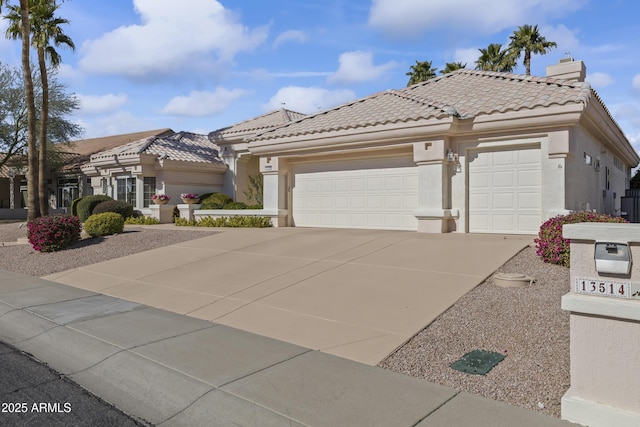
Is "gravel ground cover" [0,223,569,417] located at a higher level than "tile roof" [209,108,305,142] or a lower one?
lower

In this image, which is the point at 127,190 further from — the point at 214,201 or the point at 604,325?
the point at 604,325

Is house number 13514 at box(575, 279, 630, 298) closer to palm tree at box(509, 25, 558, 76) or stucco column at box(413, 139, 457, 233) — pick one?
stucco column at box(413, 139, 457, 233)

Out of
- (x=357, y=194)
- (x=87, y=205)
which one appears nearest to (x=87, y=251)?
(x=357, y=194)

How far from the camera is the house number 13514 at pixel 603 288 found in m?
3.63

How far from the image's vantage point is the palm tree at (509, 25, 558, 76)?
36.1 metres

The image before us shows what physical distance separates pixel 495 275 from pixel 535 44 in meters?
34.4

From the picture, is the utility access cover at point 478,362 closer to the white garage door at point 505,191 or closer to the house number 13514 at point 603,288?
the house number 13514 at point 603,288

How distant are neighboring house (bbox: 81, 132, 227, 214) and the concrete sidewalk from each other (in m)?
16.8

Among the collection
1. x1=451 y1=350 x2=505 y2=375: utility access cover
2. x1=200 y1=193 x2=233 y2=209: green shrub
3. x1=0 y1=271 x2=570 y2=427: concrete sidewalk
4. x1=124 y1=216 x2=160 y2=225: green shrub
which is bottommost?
x1=0 y1=271 x2=570 y2=427: concrete sidewalk

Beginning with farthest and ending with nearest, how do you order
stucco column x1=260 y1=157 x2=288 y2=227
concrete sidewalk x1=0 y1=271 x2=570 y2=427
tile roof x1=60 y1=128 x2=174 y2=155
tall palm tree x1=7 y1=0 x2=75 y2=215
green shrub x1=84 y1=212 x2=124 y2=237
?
tile roof x1=60 y1=128 x2=174 y2=155, tall palm tree x1=7 y1=0 x2=75 y2=215, stucco column x1=260 y1=157 x2=288 y2=227, green shrub x1=84 y1=212 x2=124 y2=237, concrete sidewalk x1=0 y1=271 x2=570 y2=427

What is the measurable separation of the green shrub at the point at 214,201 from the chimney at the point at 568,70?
47.9 feet

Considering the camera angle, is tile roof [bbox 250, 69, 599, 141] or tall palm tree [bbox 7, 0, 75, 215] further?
tall palm tree [bbox 7, 0, 75, 215]

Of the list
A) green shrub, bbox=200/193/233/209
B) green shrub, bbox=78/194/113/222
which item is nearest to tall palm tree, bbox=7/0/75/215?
green shrub, bbox=78/194/113/222

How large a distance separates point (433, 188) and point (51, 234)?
11.6 metres
